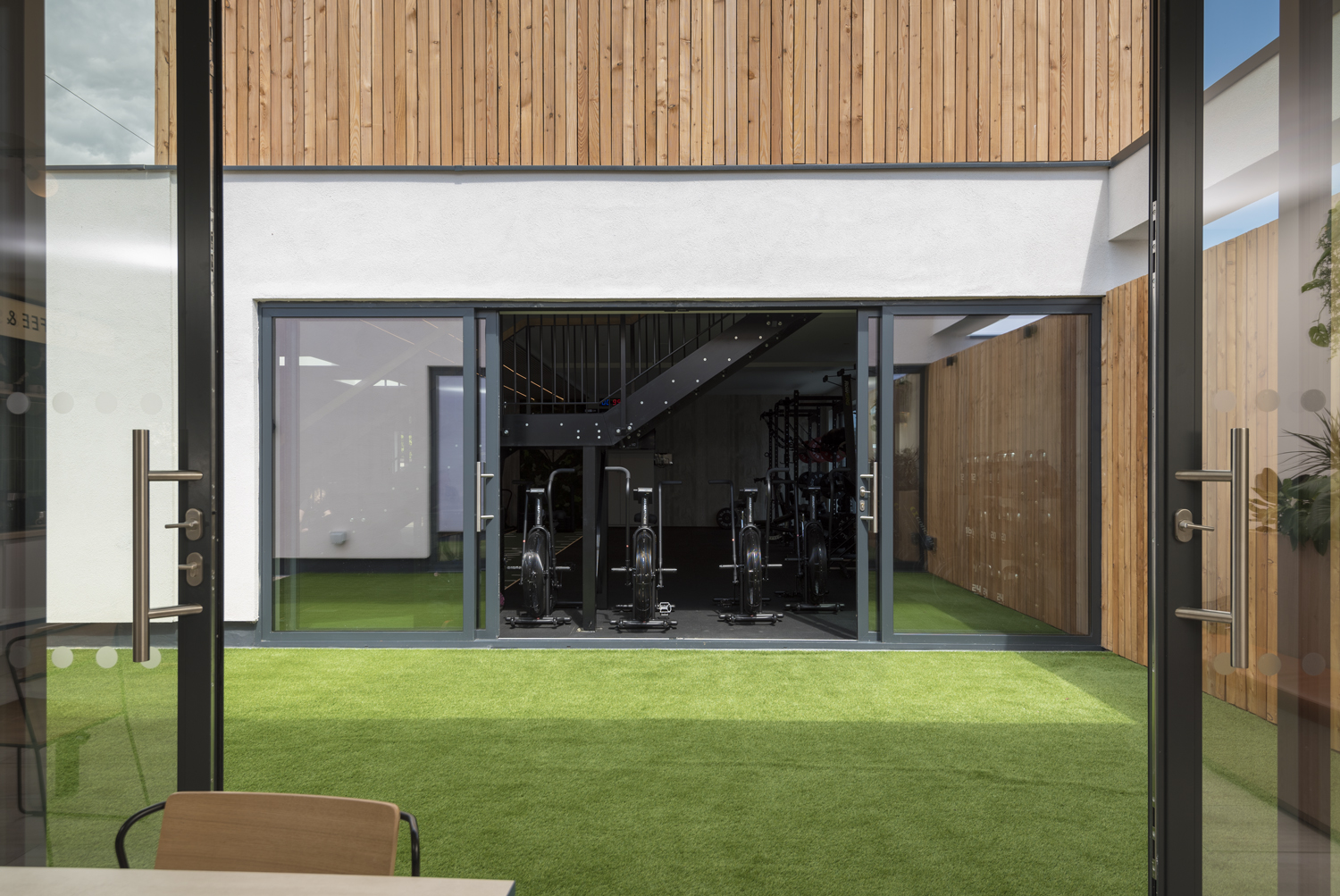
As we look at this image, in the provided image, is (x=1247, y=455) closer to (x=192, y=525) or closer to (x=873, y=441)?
(x=192, y=525)

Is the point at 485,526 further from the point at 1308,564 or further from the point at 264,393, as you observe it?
the point at 1308,564

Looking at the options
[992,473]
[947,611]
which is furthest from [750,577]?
[992,473]

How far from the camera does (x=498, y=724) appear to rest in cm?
359

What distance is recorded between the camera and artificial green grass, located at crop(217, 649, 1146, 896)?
93.3 inches

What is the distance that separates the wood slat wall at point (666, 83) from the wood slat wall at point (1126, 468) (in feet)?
3.91

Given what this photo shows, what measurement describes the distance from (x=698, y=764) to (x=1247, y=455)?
227 cm

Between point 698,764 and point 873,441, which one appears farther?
point 873,441

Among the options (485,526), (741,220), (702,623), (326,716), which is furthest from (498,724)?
(741,220)

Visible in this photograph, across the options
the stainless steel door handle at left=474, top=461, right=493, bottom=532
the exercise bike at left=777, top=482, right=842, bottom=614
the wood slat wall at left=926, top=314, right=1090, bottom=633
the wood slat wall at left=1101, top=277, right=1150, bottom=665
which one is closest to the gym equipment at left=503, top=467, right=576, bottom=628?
the stainless steel door handle at left=474, top=461, right=493, bottom=532

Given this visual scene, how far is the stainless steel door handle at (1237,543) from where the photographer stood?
143 cm

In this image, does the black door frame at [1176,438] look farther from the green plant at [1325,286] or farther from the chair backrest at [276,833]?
the chair backrest at [276,833]

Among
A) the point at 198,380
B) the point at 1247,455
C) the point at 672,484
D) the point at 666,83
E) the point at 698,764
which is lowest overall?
the point at 698,764

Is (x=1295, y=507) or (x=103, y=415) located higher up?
(x=103, y=415)

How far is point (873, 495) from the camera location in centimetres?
507
